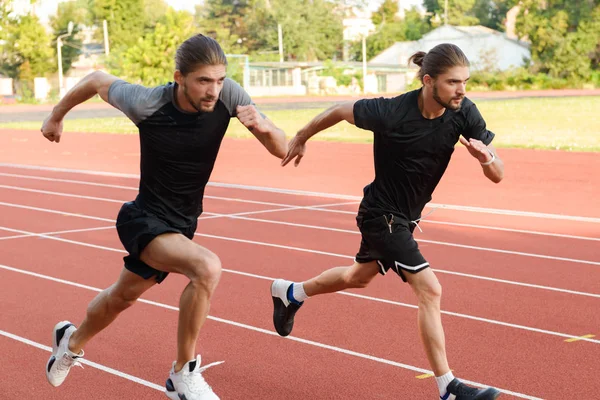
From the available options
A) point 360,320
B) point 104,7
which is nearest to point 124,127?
point 360,320

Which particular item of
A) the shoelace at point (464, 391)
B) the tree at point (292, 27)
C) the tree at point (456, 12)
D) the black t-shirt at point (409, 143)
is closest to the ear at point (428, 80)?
the black t-shirt at point (409, 143)

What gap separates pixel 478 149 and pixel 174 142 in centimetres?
148

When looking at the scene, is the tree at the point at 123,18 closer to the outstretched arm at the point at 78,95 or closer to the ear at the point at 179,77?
the outstretched arm at the point at 78,95

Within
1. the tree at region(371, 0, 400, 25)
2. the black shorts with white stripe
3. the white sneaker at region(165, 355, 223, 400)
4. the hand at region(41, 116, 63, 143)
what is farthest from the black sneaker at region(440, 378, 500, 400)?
the tree at region(371, 0, 400, 25)

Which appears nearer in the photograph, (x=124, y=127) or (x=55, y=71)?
(x=124, y=127)

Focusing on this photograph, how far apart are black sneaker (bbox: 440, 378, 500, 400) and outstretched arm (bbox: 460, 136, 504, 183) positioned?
106 cm

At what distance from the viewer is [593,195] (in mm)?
13328

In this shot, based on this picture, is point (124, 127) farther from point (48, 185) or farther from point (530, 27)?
point (530, 27)

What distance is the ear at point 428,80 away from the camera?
15.7 feet

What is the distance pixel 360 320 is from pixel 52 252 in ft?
13.3

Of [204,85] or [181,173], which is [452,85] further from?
[181,173]

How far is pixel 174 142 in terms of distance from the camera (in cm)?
465

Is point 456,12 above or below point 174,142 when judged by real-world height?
above

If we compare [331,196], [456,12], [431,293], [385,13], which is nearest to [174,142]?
[431,293]
